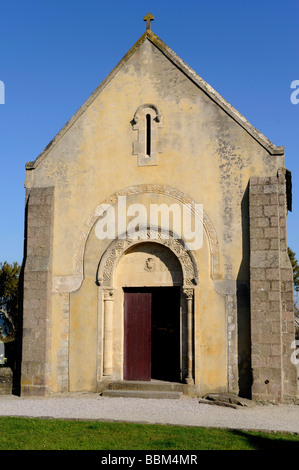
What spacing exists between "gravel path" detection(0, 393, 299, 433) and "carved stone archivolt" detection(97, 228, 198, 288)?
3066 mm

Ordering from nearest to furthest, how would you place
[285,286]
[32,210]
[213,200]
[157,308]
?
[285,286] < [213,200] < [32,210] < [157,308]

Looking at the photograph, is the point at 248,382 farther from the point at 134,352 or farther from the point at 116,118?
the point at 116,118

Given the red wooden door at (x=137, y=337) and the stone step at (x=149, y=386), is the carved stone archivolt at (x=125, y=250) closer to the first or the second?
the red wooden door at (x=137, y=337)

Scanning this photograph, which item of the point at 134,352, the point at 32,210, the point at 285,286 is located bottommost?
the point at 134,352

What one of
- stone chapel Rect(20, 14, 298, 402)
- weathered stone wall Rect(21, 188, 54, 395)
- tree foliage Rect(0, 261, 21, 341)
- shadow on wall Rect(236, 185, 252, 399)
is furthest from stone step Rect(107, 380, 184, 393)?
tree foliage Rect(0, 261, 21, 341)

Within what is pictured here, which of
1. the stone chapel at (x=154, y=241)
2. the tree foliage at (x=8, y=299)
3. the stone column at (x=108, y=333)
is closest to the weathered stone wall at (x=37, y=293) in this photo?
the stone chapel at (x=154, y=241)

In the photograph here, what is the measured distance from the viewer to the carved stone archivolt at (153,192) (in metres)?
13.6

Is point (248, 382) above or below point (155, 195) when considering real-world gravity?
below

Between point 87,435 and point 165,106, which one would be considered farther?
point 165,106

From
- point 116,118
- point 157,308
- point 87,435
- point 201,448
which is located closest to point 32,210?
point 116,118

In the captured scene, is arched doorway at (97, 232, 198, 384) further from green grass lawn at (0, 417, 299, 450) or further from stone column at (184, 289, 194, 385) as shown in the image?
green grass lawn at (0, 417, 299, 450)

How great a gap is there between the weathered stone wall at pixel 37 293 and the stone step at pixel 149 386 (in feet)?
6.03
